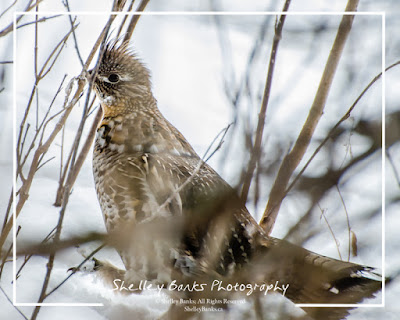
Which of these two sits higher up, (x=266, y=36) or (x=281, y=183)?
(x=266, y=36)

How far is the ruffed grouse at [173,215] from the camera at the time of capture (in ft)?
4.47

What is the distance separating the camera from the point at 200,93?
2.09m

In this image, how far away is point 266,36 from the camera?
2014 mm

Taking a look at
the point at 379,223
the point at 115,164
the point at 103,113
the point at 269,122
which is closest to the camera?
the point at 379,223

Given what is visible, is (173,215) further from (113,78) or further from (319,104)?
(113,78)

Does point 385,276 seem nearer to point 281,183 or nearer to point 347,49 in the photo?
point 281,183

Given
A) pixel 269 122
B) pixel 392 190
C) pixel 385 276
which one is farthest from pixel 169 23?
pixel 385 276

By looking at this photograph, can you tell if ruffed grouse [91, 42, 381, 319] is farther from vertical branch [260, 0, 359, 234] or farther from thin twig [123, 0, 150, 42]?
thin twig [123, 0, 150, 42]

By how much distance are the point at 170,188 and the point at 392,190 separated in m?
0.87

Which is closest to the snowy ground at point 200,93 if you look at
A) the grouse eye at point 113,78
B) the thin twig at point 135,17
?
the thin twig at point 135,17

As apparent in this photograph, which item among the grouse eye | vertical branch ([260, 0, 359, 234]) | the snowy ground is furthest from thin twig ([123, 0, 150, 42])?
vertical branch ([260, 0, 359, 234])

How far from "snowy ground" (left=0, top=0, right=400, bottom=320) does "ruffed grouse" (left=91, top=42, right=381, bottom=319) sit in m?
0.10

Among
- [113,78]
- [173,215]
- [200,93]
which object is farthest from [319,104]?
[113,78]

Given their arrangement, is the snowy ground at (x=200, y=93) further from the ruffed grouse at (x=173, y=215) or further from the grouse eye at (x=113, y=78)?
the grouse eye at (x=113, y=78)
